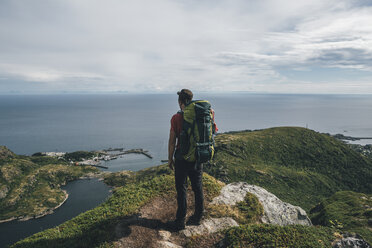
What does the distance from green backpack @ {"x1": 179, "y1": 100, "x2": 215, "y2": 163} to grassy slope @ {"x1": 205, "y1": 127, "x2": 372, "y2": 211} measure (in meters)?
60.3

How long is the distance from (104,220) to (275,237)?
6.54 meters

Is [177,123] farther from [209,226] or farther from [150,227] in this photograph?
[209,226]

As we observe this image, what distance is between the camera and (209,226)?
798 cm

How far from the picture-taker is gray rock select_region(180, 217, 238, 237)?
24.7 ft

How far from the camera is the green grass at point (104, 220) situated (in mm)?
7422

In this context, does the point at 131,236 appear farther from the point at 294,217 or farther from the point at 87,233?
the point at 294,217

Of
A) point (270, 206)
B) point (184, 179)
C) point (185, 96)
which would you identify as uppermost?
point (185, 96)

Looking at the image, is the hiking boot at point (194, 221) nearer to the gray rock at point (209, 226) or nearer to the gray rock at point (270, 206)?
the gray rock at point (209, 226)

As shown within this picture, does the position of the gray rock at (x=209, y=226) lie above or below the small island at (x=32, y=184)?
above

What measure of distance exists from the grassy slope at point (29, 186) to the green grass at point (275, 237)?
9689cm

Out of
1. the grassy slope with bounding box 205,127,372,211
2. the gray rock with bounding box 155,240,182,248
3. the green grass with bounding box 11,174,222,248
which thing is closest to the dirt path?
the gray rock with bounding box 155,240,182,248

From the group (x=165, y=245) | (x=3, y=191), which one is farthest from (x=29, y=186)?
(x=165, y=245)

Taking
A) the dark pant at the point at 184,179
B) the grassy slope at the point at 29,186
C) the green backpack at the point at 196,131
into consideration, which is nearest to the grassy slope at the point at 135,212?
the dark pant at the point at 184,179

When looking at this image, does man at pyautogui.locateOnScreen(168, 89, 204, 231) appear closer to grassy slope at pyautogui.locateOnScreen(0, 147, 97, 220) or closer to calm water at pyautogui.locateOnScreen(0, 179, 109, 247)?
calm water at pyautogui.locateOnScreen(0, 179, 109, 247)
